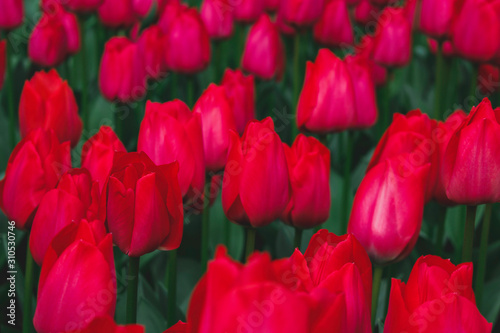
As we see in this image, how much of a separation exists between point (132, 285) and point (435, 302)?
320mm

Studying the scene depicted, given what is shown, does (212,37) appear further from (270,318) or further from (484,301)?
(270,318)

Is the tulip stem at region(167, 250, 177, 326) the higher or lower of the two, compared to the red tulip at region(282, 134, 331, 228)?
lower

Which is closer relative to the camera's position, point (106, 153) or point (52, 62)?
point (106, 153)

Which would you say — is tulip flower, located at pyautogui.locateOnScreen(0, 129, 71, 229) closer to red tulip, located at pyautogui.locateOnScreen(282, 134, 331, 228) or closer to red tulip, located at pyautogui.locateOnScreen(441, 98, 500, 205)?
red tulip, located at pyautogui.locateOnScreen(282, 134, 331, 228)

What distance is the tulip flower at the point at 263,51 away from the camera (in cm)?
144

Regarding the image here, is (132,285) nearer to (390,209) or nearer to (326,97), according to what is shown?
(390,209)

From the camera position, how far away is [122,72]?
126cm

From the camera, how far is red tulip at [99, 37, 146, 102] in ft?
4.12

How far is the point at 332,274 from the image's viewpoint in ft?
1.51

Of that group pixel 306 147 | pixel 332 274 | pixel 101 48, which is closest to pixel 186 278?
pixel 306 147

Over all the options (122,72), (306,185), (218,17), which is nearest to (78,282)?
(306,185)

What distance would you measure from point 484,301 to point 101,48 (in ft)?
4.16

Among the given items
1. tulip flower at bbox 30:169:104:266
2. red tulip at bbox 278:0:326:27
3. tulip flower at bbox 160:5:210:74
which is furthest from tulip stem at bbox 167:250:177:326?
red tulip at bbox 278:0:326:27

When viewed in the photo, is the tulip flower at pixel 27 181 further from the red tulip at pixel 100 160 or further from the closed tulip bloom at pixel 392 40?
the closed tulip bloom at pixel 392 40
